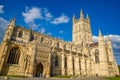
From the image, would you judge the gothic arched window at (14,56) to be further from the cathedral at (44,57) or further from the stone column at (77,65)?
the stone column at (77,65)

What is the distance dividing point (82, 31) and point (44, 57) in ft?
133

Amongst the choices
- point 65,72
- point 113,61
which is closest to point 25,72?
point 65,72

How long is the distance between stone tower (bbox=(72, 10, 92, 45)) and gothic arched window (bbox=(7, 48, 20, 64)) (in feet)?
140

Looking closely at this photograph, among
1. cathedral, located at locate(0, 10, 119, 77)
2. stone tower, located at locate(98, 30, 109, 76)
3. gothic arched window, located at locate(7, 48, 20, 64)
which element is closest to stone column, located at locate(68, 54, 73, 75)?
cathedral, located at locate(0, 10, 119, 77)

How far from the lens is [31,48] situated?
106ft

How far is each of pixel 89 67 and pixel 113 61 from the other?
43.3 feet

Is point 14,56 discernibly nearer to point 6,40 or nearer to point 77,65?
point 6,40

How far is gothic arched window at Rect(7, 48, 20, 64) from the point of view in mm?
30103

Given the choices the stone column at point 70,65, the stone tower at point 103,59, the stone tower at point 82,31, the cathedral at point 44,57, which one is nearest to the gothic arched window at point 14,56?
the cathedral at point 44,57

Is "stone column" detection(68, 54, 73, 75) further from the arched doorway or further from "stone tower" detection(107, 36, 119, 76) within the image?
"stone tower" detection(107, 36, 119, 76)

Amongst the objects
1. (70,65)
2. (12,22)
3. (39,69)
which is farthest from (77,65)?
(12,22)

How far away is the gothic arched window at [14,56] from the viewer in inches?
1185

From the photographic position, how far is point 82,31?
221 ft

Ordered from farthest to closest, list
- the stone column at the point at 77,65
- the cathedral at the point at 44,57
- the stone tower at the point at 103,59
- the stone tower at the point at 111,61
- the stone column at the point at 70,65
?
the stone tower at the point at 111,61
the stone tower at the point at 103,59
the stone column at the point at 77,65
the stone column at the point at 70,65
the cathedral at the point at 44,57
